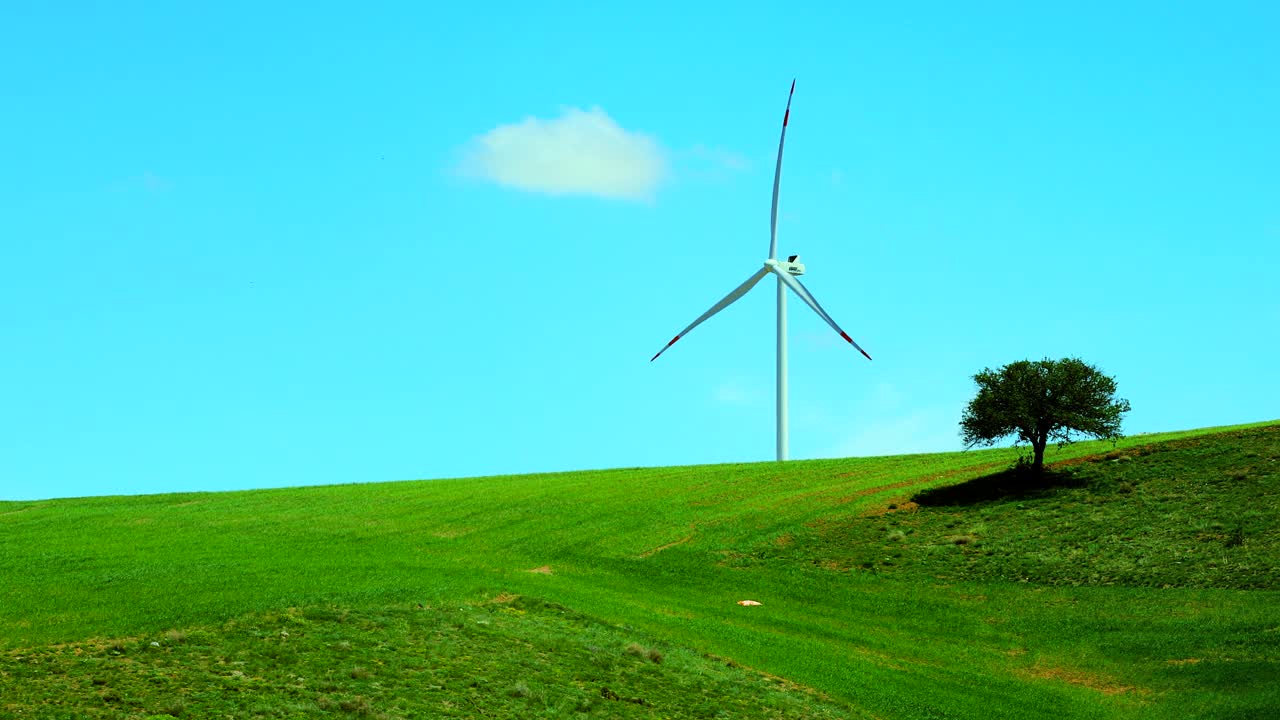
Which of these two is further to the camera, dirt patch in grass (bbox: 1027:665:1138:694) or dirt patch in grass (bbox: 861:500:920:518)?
dirt patch in grass (bbox: 861:500:920:518)

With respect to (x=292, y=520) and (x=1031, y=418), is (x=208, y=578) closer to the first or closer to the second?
(x=292, y=520)

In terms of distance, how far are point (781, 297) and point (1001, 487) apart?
17892 millimetres

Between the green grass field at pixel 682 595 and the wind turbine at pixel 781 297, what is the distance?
4510 millimetres

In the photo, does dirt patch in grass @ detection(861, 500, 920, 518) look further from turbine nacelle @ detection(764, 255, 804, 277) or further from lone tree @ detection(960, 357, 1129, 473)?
turbine nacelle @ detection(764, 255, 804, 277)

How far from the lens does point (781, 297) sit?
70.2m

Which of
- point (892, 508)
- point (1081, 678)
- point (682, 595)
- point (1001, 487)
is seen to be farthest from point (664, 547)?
point (1001, 487)

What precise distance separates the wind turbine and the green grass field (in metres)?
4.51

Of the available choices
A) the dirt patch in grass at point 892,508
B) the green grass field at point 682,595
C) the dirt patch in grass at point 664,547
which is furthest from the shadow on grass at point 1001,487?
the dirt patch in grass at point 664,547

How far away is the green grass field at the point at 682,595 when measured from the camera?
25.7 meters

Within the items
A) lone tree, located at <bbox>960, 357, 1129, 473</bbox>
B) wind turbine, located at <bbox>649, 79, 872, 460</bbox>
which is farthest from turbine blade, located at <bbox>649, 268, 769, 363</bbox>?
lone tree, located at <bbox>960, 357, 1129, 473</bbox>

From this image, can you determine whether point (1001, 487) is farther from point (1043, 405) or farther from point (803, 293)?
point (803, 293)

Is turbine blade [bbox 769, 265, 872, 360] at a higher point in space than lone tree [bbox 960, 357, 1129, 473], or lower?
higher

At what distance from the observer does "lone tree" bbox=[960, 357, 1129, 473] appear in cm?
5822

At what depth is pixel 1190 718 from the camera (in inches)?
1187
